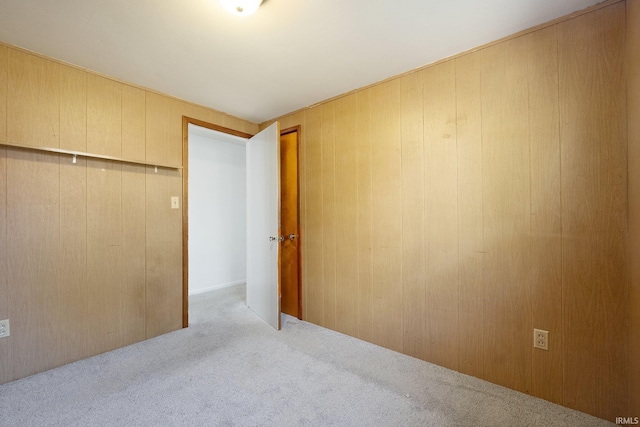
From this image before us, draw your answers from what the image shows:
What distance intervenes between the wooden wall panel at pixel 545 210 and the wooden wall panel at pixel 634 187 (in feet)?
0.92

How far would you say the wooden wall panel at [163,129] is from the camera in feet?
8.30

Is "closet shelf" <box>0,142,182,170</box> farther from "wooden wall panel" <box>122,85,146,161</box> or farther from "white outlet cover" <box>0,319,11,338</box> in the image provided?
"white outlet cover" <box>0,319,11,338</box>

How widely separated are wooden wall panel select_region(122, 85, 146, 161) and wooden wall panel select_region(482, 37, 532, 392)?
2.78 m

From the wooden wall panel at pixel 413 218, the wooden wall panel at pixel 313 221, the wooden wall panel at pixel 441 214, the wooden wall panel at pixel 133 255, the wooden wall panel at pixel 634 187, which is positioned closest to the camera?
the wooden wall panel at pixel 634 187

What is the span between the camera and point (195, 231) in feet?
13.4

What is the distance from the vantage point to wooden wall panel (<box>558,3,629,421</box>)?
1.46m

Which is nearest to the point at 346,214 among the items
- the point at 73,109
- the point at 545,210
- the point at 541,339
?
the point at 545,210

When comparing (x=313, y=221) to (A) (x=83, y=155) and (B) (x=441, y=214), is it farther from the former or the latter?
(A) (x=83, y=155)

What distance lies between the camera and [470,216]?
192 centimetres

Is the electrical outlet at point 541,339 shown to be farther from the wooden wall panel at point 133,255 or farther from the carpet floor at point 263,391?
the wooden wall panel at point 133,255

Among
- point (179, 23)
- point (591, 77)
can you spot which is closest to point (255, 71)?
point (179, 23)

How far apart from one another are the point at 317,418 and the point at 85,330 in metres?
1.95

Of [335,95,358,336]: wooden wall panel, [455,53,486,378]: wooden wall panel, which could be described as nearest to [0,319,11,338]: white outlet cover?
[335,95,358,336]: wooden wall panel

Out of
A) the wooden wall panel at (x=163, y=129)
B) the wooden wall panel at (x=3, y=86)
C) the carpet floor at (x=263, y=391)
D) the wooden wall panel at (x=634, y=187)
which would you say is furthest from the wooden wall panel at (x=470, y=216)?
the wooden wall panel at (x=3, y=86)
